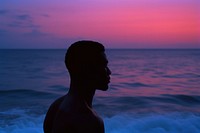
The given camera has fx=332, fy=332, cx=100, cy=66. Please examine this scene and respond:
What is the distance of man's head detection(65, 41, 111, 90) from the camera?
1.92m

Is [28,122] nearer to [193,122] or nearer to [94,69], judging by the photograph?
[193,122]

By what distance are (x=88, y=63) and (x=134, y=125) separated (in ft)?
28.4

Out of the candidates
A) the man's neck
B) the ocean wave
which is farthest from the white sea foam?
the man's neck

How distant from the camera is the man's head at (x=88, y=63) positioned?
6.29 feet

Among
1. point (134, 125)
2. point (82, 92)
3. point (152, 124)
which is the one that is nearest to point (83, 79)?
point (82, 92)

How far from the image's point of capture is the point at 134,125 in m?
10.3

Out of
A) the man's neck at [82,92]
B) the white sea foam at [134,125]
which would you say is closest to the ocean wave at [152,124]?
the white sea foam at [134,125]

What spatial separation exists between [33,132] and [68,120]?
26.2ft

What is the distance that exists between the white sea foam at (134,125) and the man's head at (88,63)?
7.86m

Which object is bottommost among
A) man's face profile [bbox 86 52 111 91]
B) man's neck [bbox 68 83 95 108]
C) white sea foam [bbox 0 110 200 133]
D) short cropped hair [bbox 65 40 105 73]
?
white sea foam [bbox 0 110 200 133]

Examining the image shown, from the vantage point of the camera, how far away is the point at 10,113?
41.0 feet

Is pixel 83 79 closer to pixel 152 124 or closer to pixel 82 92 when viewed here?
pixel 82 92

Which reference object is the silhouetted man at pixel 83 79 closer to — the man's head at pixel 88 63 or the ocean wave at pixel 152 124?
the man's head at pixel 88 63

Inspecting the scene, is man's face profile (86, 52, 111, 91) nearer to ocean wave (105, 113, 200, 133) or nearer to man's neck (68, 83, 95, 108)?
man's neck (68, 83, 95, 108)
